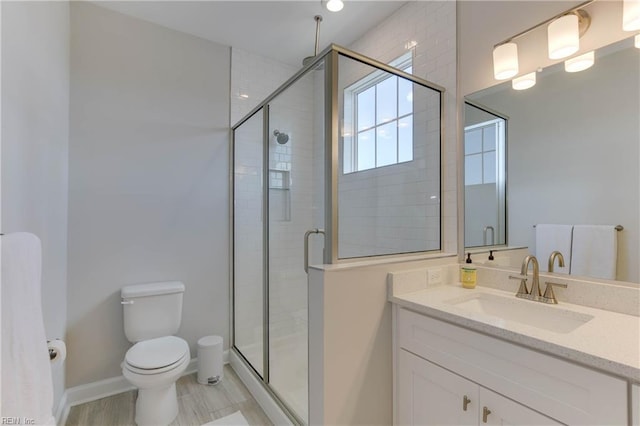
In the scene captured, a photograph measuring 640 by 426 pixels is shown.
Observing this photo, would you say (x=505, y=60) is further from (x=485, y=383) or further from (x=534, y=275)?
(x=485, y=383)

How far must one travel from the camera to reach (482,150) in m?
1.79

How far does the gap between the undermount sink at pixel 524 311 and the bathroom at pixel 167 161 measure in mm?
178

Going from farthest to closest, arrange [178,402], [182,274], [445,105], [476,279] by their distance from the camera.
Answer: [182,274] → [178,402] → [445,105] → [476,279]

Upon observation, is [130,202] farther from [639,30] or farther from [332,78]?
[639,30]

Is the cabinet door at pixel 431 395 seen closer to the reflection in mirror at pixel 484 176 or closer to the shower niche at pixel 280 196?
the reflection in mirror at pixel 484 176

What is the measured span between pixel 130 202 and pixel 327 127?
68.3 inches

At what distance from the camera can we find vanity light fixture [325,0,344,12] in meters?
2.15

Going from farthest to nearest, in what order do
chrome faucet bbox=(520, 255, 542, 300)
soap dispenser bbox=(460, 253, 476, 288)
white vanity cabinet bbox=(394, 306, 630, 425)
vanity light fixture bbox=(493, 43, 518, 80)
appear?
soap dispenser bbox=(460, 253, 476, 288) → vanity light fixture bbox=(493, 43, 518, 80) → chrome faucet bbox=(520, 255, 542, 300) → white vanity cabinet bbox=(394, 306, 630, 425)

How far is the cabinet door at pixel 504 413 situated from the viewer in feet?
3.36

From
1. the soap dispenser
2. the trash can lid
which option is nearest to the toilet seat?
the trash can lid

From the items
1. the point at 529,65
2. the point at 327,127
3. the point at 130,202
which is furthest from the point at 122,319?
the point at 529,65

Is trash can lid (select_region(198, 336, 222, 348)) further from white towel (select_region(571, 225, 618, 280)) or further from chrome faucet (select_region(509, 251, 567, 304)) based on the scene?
white towel (select_region(571, 225, 618, 280))

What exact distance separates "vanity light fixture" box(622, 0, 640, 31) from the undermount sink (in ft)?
3.90

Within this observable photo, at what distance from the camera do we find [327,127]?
1.55 metres
